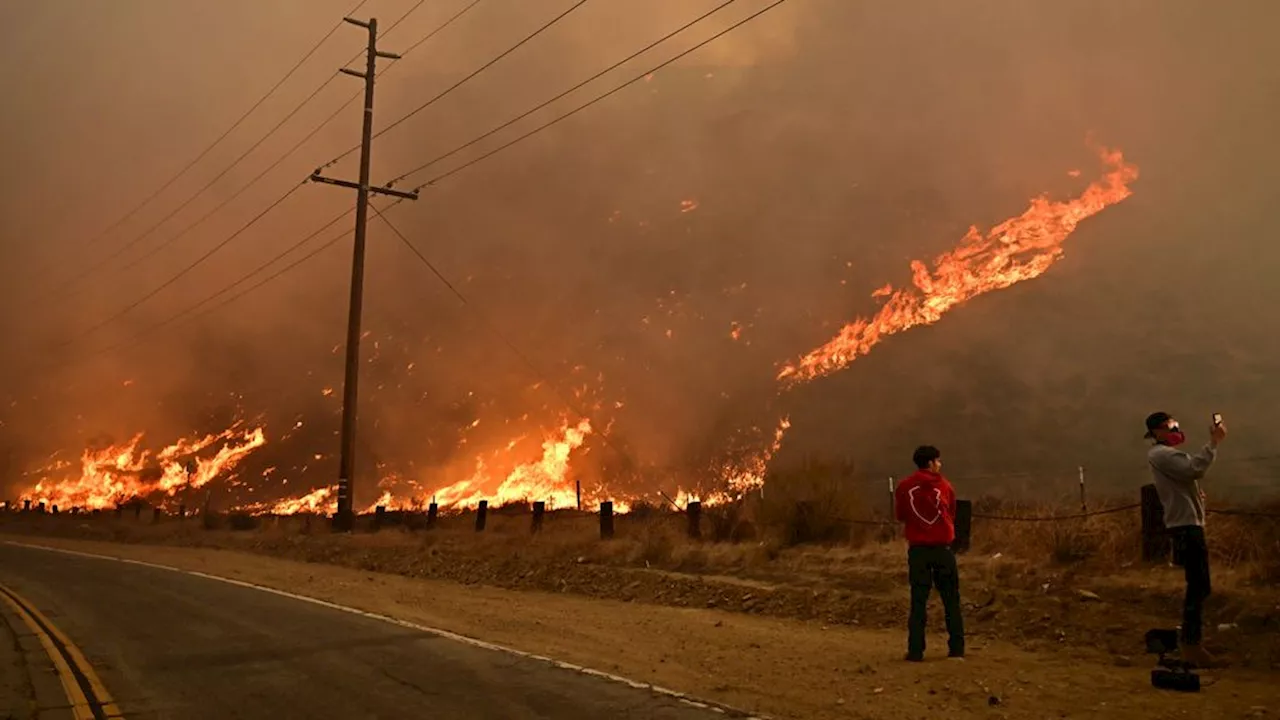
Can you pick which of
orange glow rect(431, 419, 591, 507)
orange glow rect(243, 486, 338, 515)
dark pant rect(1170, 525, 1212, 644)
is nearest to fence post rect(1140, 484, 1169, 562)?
dark pant rect(1170, 525, 1212, 644)

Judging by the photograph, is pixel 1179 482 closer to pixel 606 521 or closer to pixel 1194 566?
pixel 1194 566

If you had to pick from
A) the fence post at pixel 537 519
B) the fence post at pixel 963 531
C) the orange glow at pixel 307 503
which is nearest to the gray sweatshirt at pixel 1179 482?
the fence post at pixel 963 531

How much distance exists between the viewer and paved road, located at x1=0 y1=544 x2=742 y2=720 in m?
7.17

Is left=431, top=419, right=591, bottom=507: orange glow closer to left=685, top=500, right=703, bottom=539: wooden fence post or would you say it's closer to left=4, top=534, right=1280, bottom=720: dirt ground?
left=685, top=500, right=703, bottom=539: wooden fence post

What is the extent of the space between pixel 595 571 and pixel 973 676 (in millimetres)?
10196

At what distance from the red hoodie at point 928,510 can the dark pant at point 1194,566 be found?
2099mm

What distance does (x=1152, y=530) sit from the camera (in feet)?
38.2

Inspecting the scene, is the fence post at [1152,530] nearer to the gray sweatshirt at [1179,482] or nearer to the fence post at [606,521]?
the gray sweatshirt at [1179,482]

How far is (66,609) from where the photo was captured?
13.9 m

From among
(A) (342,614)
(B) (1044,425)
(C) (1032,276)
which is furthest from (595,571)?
(C) (1032,276)

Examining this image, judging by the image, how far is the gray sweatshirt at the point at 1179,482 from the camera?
7.48m

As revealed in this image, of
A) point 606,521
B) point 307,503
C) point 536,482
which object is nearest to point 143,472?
point 307,503

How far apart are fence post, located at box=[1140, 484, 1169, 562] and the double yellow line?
12149 mm

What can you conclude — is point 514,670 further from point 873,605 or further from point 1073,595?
point 1073,595
